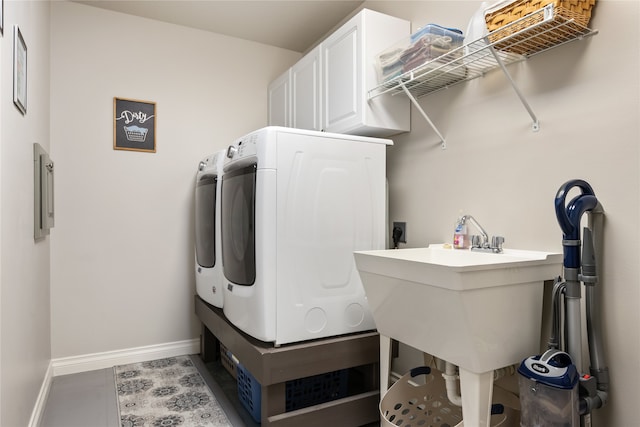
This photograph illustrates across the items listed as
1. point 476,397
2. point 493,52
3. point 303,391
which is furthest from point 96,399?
point 493,52

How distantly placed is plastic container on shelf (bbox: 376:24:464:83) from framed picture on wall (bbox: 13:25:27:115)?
1746mm

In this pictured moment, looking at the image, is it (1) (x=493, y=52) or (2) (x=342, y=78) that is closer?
(1) (x=493, y=52)

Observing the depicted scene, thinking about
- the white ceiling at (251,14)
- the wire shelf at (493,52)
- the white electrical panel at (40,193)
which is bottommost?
the white electrical panel at (40,193)

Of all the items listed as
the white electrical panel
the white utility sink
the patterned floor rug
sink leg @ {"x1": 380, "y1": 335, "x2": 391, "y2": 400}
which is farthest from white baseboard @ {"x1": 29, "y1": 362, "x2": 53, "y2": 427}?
the white utility sink

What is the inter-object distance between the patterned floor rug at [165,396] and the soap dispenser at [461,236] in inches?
60.1

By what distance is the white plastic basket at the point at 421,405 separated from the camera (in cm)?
185

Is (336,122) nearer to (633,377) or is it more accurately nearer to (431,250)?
(431,250)

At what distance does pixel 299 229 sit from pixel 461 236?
31.9 inches

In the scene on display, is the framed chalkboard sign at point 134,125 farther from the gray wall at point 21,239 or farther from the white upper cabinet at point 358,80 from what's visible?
the white upper cabinet at point 358,80

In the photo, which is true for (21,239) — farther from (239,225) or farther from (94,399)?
(94,399)

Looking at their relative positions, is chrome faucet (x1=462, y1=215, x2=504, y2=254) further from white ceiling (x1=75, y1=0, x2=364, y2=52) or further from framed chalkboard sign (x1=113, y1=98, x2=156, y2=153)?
framed chalkboard sign (x1=113, y1=98, x2=156, y2=153)

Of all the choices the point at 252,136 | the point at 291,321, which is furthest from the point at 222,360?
the point at 252,136

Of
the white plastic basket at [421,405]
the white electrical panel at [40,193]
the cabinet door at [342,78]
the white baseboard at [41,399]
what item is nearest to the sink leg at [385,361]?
the white plastic basket at [421,405]

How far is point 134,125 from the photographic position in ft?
10.3
